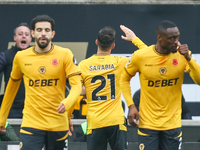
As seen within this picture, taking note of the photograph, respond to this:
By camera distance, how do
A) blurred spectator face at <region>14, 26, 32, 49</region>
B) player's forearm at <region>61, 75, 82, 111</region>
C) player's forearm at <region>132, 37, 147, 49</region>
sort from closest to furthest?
1. player's forearm at <region>61, 75, 82, 111</region>
2. player's forearm at <region>132, 37, 147, 49</region>
3. blurred spectator face at <region>14, 26, 32, 49</region>

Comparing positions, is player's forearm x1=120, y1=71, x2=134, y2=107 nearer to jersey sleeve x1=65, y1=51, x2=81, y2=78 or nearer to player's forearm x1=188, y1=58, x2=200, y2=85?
jersey sleeve x1=65, y1=51, x2=81, y2=78

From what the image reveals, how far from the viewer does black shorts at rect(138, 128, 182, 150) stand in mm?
5547

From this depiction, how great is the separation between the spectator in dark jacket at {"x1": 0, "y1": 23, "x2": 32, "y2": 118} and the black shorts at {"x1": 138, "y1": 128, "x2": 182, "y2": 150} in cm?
289

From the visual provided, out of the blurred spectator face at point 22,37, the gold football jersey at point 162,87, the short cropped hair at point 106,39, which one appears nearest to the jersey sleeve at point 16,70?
the short cropped hair at point 106,39

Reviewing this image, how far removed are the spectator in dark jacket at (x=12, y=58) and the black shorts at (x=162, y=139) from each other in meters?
2.89

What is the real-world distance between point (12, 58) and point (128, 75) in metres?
2.57

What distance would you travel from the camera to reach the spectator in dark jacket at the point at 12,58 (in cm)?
765

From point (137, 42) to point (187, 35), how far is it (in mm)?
3452

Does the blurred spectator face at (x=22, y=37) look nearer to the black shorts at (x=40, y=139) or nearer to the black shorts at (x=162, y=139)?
the black shorts at (x=40, y=139)

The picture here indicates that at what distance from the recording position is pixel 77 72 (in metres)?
5.44

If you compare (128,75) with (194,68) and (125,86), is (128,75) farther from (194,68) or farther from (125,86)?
(194,68)

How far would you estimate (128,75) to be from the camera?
19.4 ft

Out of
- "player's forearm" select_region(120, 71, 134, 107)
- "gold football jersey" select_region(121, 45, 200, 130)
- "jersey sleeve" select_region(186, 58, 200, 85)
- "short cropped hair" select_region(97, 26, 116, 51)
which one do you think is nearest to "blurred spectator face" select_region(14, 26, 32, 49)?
"short cropped hair" select_region(97, 26, 116, 51)

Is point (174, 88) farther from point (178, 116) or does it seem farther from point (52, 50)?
point (52, 50)
